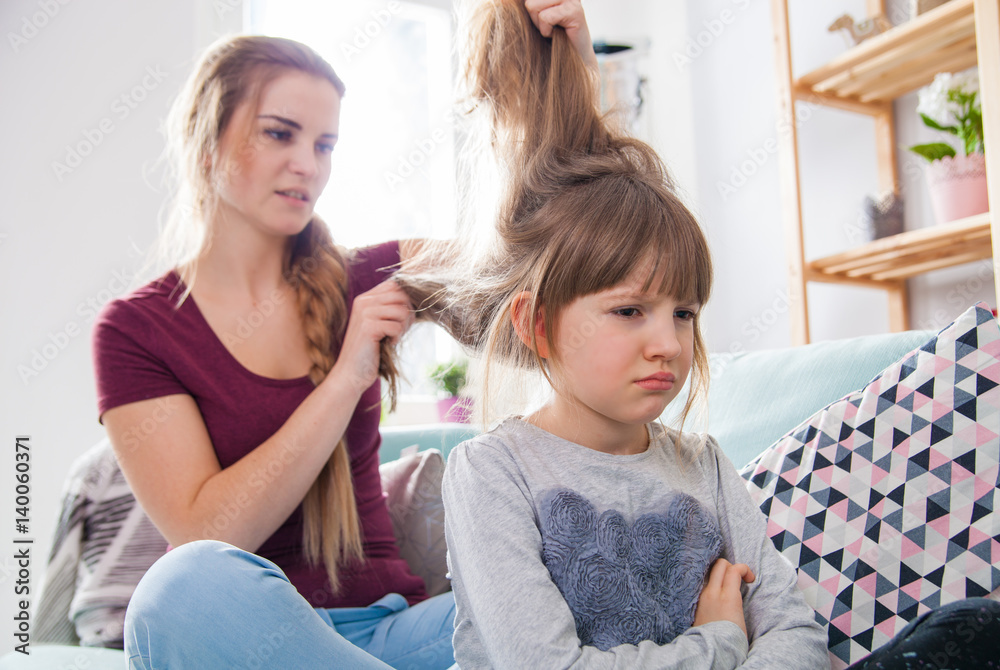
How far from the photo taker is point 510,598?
612 mm

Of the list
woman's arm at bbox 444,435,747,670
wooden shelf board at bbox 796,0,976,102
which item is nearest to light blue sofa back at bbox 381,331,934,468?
woman's arm at bbox 444,435,747,670

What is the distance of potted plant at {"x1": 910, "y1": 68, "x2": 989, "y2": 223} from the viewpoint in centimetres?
166

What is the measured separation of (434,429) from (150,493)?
76cm

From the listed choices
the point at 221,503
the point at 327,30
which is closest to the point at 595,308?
the point at 221,503

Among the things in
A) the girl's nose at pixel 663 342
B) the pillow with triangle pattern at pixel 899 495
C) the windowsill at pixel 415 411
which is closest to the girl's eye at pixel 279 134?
the girl's nose at pixel 663 342

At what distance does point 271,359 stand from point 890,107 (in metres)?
1.86

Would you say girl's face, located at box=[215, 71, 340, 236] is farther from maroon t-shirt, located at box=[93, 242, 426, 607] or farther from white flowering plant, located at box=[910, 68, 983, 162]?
white flowering plant, located at box=[910, 68, 983, 162]

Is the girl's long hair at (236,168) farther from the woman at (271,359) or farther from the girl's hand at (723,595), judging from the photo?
the girl's hand at (723,595)

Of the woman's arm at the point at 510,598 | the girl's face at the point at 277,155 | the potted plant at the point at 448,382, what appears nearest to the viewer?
the woman's arm at the point at 510,598

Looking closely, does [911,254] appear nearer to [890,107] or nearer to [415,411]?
[890,107]

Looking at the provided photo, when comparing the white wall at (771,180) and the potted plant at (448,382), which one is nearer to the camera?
the white wall at (771,180)

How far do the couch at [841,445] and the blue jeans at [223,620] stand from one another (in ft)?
1.52

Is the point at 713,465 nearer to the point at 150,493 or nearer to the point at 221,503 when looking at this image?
the point at 221,503

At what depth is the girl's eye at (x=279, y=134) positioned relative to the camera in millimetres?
1114
